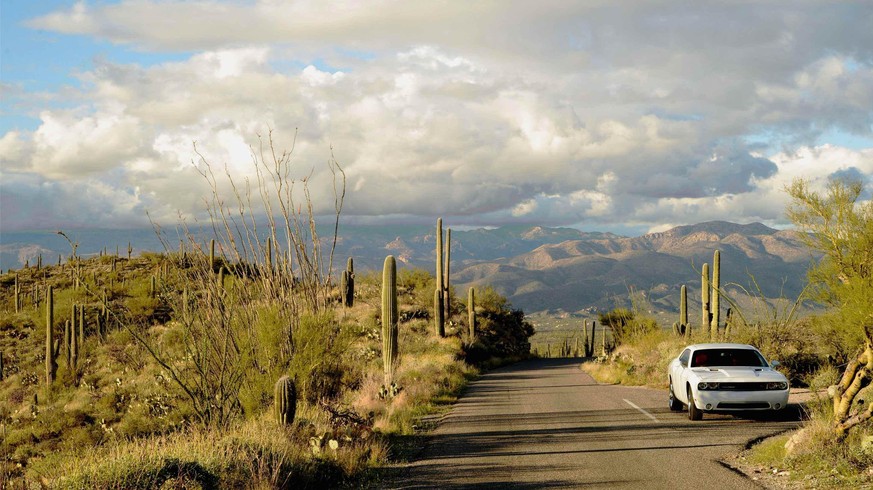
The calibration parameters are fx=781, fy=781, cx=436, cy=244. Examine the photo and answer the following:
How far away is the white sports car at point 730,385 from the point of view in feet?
49.4

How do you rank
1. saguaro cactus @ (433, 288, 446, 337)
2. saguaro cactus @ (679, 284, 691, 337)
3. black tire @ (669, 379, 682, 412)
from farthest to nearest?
1. saguaro cactus @ (433, 288, 446, 337)
2. saguaro cactus @ (679, 284, 691, 337)
3. black tire @ (669, 379, 682, 412)

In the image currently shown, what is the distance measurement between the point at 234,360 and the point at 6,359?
41.9 meters

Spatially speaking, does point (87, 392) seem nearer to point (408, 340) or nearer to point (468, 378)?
point (408, 340)

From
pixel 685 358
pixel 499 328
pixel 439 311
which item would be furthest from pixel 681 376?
pixel 499 328

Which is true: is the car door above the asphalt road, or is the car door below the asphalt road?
above

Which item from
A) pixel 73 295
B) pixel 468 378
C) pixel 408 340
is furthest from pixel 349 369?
pixel 73 295

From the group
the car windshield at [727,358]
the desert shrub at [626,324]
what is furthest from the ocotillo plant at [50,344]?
the car windshield at [727,358]

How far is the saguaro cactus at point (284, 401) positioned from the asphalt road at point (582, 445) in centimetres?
206

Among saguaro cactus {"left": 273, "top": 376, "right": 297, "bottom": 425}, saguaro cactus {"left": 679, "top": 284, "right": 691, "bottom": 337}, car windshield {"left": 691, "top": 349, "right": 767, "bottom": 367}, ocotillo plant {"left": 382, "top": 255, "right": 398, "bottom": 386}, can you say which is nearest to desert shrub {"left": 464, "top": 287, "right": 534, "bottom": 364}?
saguaro cactus {"left": 679, "top": 284, "right": 691, "bottom": 337}

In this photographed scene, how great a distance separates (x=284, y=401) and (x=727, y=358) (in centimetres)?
963

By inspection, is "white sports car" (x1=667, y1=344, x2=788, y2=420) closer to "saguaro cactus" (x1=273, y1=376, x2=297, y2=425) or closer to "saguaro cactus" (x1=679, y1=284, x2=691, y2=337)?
Answer: "saguaro cactus" (x1=273, y1=376, x2=297, y2=425)

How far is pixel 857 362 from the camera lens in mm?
11070

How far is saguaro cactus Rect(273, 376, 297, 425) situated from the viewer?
12.0 metres

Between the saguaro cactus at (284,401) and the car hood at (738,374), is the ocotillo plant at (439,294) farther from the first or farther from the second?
the saguaro cactus at (284,401)
